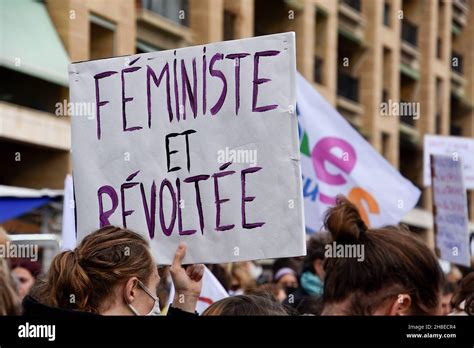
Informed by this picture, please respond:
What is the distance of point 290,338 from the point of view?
9.30 feet

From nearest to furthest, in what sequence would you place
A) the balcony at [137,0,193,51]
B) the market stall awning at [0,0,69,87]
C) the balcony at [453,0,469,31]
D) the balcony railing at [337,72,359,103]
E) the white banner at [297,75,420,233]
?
the white banner at [297,75,420,233] → the market stall awning at [0,0,69,87] → the balcony at [137,0,193,51] → the balcony railing at [337,72,359,103] → the balcony at [453,0,469,31]

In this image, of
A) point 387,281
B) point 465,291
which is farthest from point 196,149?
point 387,281

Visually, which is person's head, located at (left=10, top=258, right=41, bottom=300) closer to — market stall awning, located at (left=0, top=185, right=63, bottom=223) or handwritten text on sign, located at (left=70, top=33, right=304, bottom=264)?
handwritten text on sign, located at (left=70, top=33, right=304, bottom=264)

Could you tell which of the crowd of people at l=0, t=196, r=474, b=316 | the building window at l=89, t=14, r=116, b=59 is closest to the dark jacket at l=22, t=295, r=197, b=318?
the crowd of people at l=0, t=196, r=474, b=316

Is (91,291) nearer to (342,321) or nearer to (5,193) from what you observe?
(342,321)

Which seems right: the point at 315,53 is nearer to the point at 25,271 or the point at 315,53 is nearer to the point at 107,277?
the point at 25,271

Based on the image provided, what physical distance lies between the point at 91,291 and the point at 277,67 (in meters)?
0.95

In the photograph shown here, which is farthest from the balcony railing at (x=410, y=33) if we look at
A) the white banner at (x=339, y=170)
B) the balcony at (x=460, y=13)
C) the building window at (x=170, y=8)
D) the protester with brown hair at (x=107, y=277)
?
the protester with brown hair at (x=107, y=277)

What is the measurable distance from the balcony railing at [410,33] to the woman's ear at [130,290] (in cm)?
3390

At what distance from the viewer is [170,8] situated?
21.9 metres

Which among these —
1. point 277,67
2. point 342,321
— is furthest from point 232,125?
point 342,321

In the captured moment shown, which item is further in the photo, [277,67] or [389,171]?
[389,171]

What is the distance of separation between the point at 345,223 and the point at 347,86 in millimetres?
28568

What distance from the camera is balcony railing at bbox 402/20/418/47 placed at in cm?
3725
